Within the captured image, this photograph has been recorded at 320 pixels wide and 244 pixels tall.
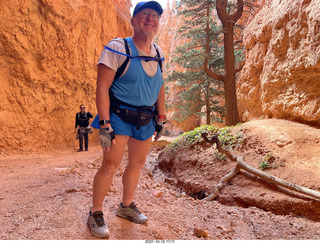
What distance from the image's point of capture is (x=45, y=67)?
26.4 ft

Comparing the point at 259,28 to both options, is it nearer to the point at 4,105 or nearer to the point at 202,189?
the point at 202,189

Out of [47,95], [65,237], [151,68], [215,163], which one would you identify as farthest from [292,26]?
[47,95]

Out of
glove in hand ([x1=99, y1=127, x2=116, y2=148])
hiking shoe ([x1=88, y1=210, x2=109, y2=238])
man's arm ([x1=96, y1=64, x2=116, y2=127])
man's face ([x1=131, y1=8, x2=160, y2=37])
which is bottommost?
hiking shoe ([x1=88, y1=210, x2=109, y2=238])

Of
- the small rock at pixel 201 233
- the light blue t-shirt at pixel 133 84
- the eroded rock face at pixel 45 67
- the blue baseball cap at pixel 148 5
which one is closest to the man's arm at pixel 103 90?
the light blue t-shirt at pixel 133 84

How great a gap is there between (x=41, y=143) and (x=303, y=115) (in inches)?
342

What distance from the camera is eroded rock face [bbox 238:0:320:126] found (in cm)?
575

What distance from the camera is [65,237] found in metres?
2.02

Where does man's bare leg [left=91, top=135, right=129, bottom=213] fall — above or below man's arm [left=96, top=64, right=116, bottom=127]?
below

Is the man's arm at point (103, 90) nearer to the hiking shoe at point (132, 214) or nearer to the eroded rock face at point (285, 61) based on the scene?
the hiking shoe at point (132, 214)

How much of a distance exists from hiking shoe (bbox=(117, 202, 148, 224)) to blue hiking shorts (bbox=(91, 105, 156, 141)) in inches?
33.0

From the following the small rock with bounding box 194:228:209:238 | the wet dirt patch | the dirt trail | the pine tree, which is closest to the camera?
the dirt trail

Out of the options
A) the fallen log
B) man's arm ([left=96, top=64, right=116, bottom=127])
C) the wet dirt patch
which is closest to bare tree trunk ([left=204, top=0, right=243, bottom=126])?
the wet dirt patch

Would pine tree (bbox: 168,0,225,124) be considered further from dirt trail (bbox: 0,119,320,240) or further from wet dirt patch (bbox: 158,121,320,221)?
dirt trail (bbox: 0,119,320,240)

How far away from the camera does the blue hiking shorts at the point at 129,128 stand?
2145mm
